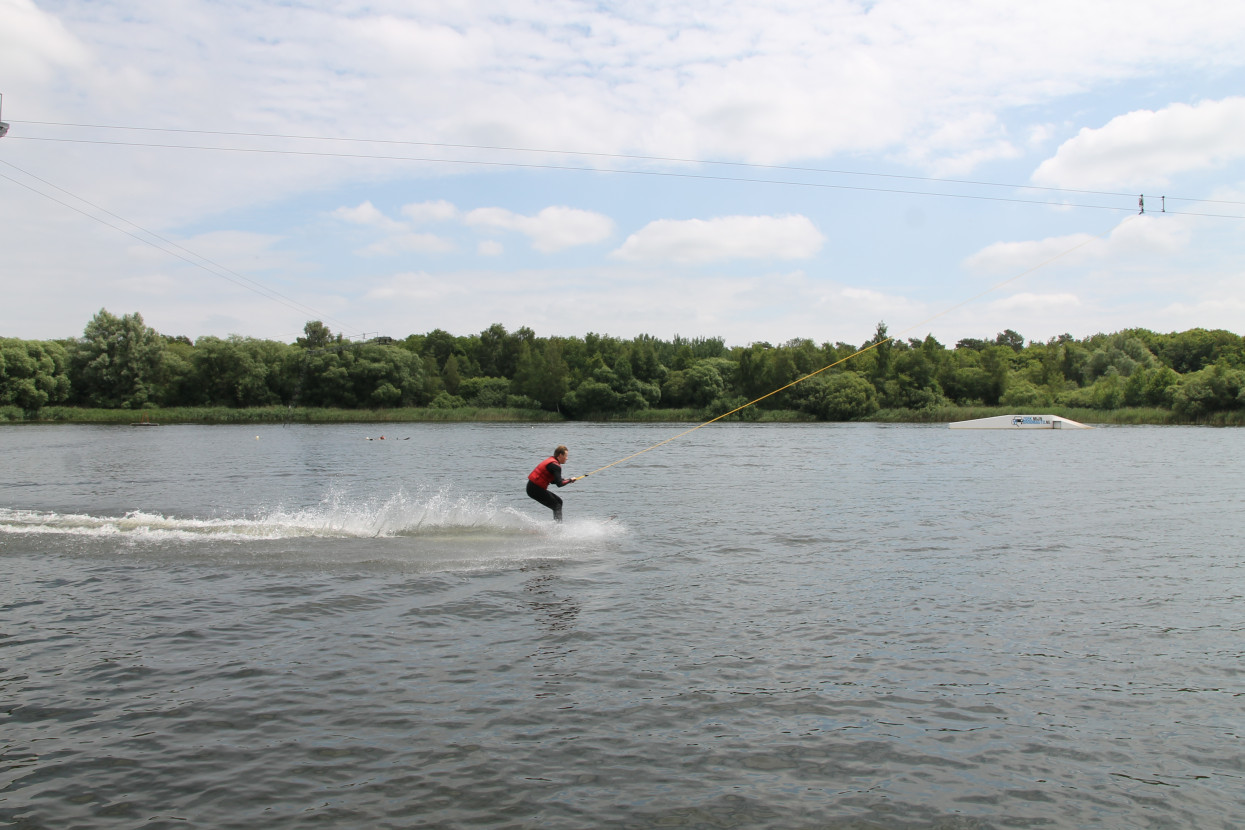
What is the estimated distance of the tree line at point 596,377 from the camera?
98688 millimetres

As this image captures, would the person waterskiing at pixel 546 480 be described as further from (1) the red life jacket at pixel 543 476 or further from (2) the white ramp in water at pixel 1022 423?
(2) the white ramp in water at pixel 1022 423

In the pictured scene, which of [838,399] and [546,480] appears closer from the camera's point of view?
[546,480]

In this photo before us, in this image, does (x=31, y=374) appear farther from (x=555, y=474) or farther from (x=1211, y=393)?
(x=1211, y=393)

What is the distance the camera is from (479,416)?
111438mm

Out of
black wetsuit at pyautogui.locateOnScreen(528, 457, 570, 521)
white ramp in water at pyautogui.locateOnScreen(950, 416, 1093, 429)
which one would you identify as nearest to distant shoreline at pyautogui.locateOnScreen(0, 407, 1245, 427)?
white ramp in water at pyautogui.locateOnScreen(950, 416, 1093, 429)

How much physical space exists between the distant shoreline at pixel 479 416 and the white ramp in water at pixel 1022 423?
11006 millimetres

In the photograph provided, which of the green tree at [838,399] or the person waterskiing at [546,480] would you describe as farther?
the green tree at [838,399]

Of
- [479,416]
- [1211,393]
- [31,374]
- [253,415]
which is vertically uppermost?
[31,374]

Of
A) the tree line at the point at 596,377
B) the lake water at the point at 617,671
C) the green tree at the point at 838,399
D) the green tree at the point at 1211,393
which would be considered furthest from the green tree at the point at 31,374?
the green tree at the point at 1211,393

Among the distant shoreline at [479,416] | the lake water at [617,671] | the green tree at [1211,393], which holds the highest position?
the green tree at [1211,393]

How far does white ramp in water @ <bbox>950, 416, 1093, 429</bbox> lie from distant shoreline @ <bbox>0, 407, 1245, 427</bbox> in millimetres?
11006

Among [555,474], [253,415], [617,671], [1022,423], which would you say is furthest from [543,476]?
[253,415]

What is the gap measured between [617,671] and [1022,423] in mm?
94207

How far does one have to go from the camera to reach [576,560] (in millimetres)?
16141
